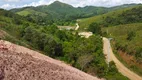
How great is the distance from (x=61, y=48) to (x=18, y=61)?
165 ft

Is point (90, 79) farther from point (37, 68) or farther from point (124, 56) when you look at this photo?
point (124, 56)

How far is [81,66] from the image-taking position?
4444cm

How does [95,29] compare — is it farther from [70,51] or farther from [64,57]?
[64,57]

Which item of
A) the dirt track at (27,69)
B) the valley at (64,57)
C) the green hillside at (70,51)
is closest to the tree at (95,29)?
the valley at (64,57)

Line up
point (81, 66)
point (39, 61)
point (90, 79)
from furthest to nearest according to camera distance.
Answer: point (81, 66) → point (90, 79) → point (39, 61)

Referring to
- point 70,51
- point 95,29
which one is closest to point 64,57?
point 70,51

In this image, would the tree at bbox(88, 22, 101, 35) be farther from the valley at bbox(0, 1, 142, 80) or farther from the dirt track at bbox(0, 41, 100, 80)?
the dirt track at bbox(0, 41, 100, 80)

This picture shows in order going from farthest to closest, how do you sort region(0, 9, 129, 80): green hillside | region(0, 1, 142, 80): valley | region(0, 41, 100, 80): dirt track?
region(0, 9, 129, 80): green hillside, region(0, 1, 142, 80): valley, region(0, 41, 100, 80): dirt track

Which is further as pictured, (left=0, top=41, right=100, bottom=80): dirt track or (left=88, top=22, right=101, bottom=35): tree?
(left=88, top=22, right=101, bottom=35): tree

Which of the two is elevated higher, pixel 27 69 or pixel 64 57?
pixel 27 69

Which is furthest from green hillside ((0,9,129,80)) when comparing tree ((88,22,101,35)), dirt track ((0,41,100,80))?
tree ((88,22,101,35))

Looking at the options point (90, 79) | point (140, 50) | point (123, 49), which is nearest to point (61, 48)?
point (123, 49)

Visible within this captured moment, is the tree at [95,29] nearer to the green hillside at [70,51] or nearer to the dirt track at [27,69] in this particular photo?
the green hillside at [70,51]

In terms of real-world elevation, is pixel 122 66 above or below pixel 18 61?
below
